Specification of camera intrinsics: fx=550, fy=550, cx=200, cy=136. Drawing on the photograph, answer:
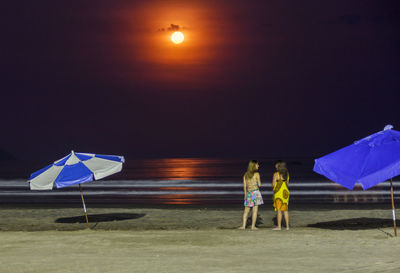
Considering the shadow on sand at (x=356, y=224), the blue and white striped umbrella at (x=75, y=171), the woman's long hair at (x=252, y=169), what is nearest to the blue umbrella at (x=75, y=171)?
the blue and white striped umbrella at (x=75, y=171)

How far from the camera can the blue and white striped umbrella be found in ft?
41.5

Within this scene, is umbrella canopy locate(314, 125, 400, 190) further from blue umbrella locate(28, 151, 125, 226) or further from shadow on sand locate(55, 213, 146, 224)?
shadow on sand locate(55, 213, 146, 224)

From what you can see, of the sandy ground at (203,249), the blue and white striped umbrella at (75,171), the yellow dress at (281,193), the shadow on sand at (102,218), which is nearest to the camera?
the sandy ground at (203,249)

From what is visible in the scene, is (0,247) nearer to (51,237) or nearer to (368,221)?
(51,237)

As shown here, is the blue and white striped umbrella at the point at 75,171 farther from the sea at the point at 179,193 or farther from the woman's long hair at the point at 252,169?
the sea at the point at 179,193

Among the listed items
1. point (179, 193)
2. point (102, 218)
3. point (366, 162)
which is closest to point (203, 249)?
point (366, 162)

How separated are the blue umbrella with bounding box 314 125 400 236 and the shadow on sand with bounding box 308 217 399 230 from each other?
13.1 feet

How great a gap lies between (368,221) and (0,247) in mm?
10167

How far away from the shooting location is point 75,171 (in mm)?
12867

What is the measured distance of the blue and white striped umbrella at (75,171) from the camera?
12.7 meters

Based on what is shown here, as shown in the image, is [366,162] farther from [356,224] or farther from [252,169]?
[356,224]

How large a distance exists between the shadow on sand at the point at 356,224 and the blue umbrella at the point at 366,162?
400 centimetres

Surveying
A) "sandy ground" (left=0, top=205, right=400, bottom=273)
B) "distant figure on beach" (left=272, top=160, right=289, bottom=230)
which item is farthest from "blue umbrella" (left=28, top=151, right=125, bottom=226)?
"distant figure on beach" (left=272, top=160, right=289, bottom=230)

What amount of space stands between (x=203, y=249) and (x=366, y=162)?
11.5 ft
